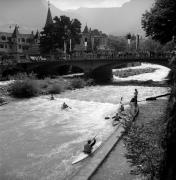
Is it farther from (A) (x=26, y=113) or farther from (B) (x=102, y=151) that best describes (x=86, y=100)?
(B) (x=102, y=151)

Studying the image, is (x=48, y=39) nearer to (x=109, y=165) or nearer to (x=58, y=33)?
(x=58, y=33)

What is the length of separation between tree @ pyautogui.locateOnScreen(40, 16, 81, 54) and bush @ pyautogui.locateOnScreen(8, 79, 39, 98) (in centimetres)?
4298

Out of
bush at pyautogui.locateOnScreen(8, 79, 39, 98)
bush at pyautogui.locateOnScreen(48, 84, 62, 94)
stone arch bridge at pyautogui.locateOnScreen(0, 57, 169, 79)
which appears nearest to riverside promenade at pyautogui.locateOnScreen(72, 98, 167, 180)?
bush at pyautogui.locateOnScreen(8, 79, 39, 98)

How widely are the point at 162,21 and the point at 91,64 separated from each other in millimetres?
25960

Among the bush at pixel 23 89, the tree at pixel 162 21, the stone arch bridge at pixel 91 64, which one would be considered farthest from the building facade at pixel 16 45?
the tree at pixel 162 21

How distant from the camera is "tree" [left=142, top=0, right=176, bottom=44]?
124 ft

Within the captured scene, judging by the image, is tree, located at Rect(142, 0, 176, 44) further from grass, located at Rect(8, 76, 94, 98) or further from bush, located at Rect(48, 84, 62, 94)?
grass, located at Rect(8, 76, 94, 98)

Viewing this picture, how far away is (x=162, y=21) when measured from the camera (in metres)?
39.5

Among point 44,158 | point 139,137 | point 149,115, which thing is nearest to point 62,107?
point 149,115

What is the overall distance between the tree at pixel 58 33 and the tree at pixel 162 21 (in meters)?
→ 45.3

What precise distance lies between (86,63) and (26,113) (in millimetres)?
33756

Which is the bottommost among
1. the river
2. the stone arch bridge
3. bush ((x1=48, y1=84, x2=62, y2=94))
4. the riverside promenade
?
the river

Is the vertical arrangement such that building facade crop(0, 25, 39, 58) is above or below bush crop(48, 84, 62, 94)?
above

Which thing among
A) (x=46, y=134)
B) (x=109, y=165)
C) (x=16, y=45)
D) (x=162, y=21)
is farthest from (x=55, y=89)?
(x=16, y=45)
